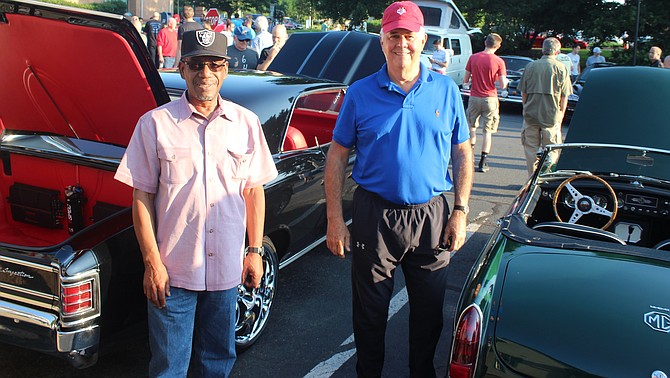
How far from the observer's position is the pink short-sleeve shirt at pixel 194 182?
233 cm

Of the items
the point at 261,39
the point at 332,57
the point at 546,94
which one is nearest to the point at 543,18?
the point at 261,39

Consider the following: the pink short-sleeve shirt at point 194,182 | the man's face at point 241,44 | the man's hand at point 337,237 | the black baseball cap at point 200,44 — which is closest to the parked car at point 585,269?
the man's hand at point 337,237

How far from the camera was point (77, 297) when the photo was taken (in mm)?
2643

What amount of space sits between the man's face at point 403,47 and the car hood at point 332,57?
16.1ft

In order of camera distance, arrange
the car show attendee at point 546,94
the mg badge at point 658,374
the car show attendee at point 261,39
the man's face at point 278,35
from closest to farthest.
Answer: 1. the mg badge at point 658,374
2. the car show attendee at point 546,94
3. the man's face at point 278,35
4. the car show attendee at point 261,39

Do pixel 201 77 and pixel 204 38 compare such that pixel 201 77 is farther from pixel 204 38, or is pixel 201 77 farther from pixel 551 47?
pixel 551 47

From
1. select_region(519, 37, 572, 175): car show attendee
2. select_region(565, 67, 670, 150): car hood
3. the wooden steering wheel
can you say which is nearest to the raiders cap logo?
the wooden steering wheel

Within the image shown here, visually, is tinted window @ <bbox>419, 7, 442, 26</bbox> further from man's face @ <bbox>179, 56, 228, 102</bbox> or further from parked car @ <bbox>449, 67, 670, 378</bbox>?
man's face @ <bbox>179, 56, 228, 102</bbox>

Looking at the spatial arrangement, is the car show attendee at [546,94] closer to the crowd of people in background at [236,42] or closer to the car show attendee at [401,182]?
the crowd of people in background at [236,42]

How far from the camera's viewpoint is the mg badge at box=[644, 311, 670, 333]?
2227 millimetres

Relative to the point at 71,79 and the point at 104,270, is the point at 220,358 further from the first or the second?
the point at 71,79

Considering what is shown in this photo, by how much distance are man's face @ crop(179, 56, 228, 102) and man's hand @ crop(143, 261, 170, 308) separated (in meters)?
0.70

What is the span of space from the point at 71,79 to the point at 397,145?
72.1 inches

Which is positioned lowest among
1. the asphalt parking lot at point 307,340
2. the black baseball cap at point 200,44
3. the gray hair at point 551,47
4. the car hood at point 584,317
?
the asphalt parking lot at point 307,340
